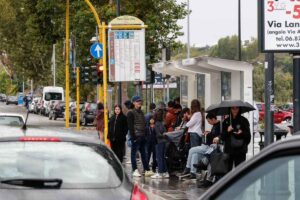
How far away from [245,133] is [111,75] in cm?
996

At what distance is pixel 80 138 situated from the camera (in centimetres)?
720

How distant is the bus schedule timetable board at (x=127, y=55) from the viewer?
23156 millimetres

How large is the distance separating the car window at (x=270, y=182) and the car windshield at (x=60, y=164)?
9.87 feet

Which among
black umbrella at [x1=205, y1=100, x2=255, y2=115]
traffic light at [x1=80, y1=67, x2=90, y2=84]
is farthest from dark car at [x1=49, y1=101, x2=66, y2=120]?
black umbrella at [x1=205, y1=100, x2=255, y2=115]

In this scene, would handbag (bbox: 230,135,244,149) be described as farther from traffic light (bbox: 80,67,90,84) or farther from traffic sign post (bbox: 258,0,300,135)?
traffic light (bbox: 80,67,90,84)

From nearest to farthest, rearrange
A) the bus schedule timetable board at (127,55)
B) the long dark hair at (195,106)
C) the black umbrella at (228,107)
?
1. the black umbrella at (228,107)
2. the long dark hair at (195,106)
3. the bus schedule timetable board at (127,55)

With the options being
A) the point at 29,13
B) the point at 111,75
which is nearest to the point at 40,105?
the point at 29,13

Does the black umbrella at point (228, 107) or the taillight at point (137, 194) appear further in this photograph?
the black umbrella at point (228, 107)

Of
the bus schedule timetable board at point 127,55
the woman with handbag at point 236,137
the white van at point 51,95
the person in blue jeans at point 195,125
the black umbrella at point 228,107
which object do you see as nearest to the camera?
the woman with handbag at point 236,137

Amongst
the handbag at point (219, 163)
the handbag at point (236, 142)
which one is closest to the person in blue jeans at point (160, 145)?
the handbag at point (219, 163)

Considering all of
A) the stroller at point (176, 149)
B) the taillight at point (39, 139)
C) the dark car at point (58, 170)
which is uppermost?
the taillight at point (39, 139)

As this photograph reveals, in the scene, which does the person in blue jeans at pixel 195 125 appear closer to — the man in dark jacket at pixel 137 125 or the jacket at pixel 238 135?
the man in dark jacket at pixel 137 125

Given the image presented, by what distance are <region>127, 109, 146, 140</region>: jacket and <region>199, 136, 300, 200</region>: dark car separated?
14.1m

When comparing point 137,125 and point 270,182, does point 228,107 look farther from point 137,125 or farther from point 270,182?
point 270,182
